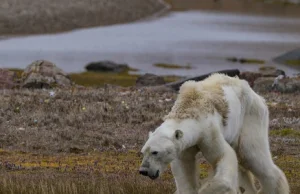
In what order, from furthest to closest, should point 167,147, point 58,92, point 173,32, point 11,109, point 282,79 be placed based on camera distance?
point 173,32 → point 282,79 → point 58,92 → point 11,109 → point 167,147

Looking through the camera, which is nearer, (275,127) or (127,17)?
(275,127)

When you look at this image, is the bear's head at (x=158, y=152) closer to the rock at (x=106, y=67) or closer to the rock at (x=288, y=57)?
the rock at (x=106, y=67)

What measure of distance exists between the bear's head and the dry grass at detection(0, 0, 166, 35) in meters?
59.4

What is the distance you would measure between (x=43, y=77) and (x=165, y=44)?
1282 inches

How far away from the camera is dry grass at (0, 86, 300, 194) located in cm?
1366

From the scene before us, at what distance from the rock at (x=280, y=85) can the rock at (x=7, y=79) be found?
31.1 ft

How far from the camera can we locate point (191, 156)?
10.8 m

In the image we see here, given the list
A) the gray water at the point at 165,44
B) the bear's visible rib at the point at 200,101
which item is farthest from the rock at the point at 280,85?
the bear's visible rib at the point at 200,101

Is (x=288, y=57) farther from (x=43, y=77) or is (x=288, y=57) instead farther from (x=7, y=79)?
(x=7, y=79)

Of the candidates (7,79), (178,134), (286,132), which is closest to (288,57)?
(7,79)

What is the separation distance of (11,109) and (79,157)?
5.27 metres

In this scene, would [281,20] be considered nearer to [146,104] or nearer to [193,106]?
[146,104]

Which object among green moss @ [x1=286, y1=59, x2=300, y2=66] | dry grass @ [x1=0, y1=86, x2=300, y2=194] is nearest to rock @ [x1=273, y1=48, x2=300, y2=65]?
green moss @ [x1=286, y1=59, x2=300, y2=66]

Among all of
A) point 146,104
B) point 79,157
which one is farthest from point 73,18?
point 79,157
